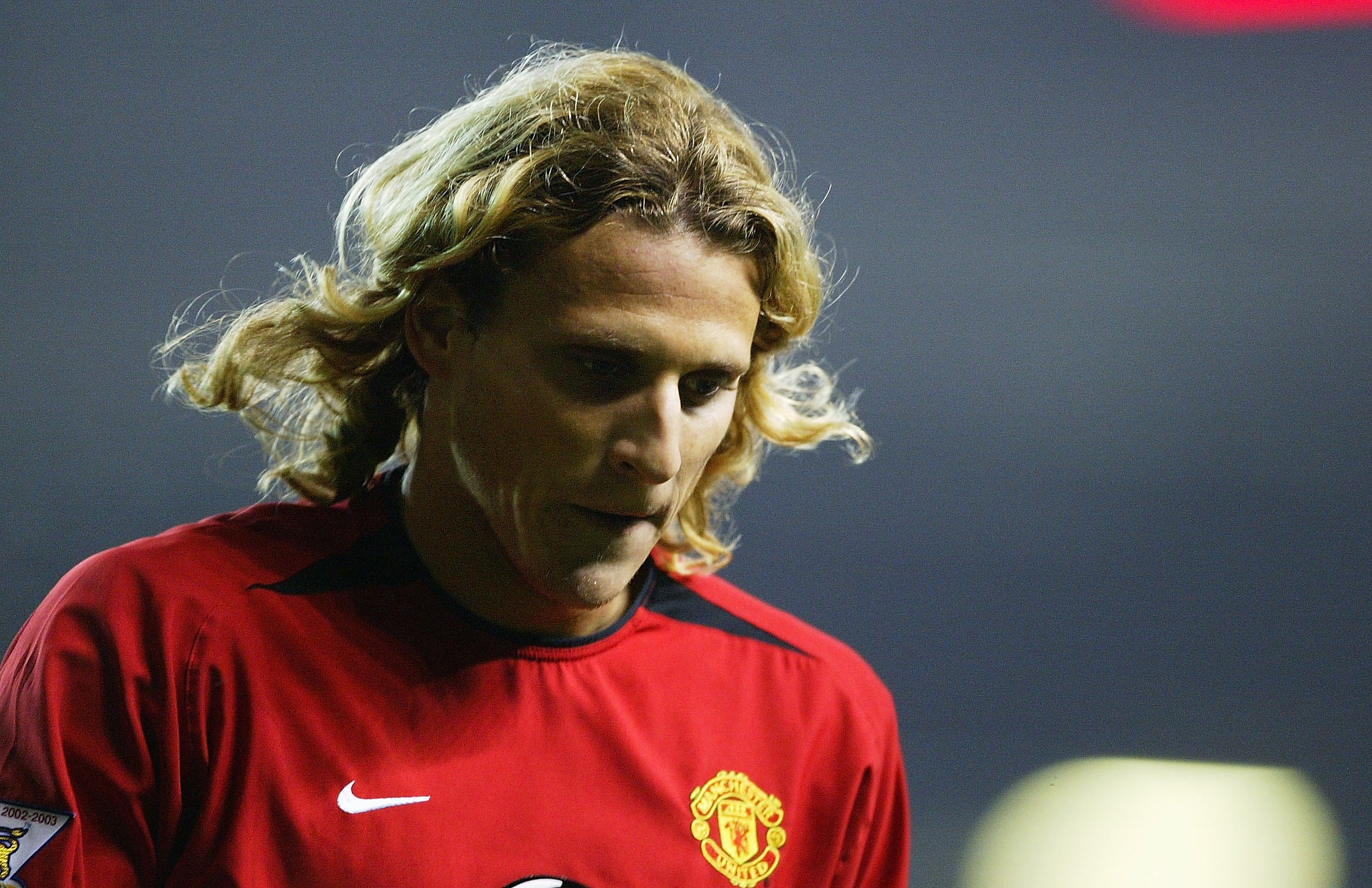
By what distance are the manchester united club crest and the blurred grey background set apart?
50cm

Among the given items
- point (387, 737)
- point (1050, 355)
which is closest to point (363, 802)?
point (387, 737)

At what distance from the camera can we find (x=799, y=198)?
111 centimetres

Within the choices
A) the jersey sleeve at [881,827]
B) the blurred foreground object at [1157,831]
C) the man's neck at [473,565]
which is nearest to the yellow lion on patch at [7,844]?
the man's neck at [473,565]

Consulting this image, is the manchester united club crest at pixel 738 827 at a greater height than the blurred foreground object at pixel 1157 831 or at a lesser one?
greater

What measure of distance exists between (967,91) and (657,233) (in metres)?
0.76

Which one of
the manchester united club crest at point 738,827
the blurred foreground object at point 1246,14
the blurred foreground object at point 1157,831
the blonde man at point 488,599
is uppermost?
the blurred foreground object at point 1246,14

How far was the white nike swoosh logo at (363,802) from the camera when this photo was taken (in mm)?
835

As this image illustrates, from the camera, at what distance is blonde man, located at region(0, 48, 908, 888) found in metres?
0.81

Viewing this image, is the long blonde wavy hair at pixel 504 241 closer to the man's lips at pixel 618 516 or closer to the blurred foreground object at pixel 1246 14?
the man's lips at pixel 618 516

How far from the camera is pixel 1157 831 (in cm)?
144

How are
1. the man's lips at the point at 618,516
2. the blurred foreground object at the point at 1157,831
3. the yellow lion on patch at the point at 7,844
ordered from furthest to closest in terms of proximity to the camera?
1. the blurred foreground object at the point at 1157,831
2. the man's lips at the point at 618,516
3. the yellow lion on patch at the point at 7,844

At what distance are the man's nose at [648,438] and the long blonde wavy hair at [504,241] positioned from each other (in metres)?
0.13

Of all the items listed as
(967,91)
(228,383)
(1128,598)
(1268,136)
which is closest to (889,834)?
(1128,598)

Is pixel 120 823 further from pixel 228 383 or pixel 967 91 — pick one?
pixel 967 91
